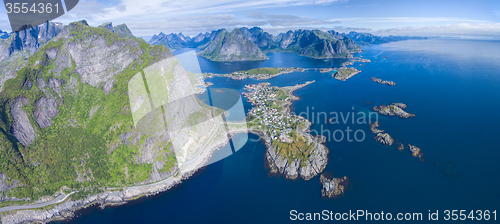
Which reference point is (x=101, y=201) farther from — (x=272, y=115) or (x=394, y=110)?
(x=394, y=110)

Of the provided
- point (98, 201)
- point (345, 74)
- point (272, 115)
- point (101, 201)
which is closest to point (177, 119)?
point (101, 201)

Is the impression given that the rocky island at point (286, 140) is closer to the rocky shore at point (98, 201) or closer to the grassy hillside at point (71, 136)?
the rocky shore at point (98, 201)

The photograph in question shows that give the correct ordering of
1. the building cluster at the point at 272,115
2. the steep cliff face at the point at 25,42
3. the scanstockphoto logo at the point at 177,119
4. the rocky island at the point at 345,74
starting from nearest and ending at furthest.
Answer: the scanstockphoto logo at the point at 177,119 < the building cluster at the point at 272,115 < the steep cliff face at the point at 25,42 < the rocky island at the point at 345,74

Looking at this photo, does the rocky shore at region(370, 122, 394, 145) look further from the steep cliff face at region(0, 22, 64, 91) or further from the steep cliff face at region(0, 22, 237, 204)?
the steep cliff face at region(0, 22, 64, 91)

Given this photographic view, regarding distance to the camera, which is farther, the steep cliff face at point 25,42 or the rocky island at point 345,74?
the rocky island at point 345,74

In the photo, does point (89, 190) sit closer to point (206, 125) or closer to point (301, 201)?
point (206, 125)

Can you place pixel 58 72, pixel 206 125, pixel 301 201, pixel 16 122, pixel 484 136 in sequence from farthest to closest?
pixel 206 125 < pixel 484 136 < pixel 58 72 < pixel 16 122 < pixel 301 201

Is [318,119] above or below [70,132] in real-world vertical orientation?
below

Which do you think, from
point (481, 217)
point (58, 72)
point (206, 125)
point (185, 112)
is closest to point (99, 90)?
point (58, 72)

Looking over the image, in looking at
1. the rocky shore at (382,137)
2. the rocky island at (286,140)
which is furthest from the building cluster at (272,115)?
the rocky shore at (382,137)
